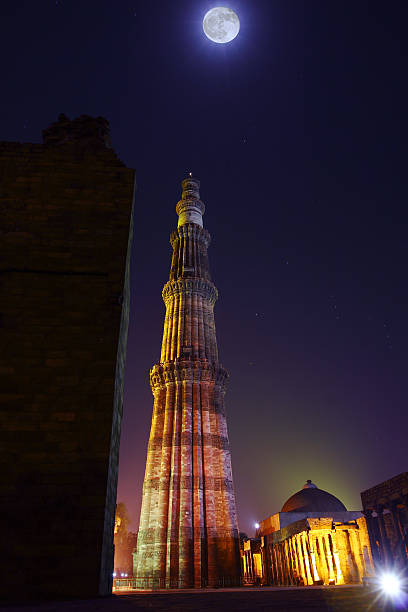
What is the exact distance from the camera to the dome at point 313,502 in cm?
3553

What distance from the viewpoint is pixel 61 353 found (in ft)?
20.0

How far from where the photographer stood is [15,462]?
5.31 meters

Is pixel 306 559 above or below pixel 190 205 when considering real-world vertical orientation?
below

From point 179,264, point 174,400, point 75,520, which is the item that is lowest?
point 75,520

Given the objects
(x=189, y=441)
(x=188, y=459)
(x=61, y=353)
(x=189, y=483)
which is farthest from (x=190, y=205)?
(x=61, y=353)

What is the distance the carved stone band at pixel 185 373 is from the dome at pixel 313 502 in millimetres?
17108

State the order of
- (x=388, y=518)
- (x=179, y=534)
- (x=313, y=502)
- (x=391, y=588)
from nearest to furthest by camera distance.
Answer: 1. (x=391, y=588)
2. (x=388, y=518)
3. (x=179, y=534)
4. (x=313, y=502)

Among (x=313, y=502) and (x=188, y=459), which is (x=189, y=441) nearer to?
(x=188, y=459)

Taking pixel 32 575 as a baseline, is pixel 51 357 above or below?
above

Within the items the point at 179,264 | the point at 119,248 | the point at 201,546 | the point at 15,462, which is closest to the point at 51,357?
the point at 15,462

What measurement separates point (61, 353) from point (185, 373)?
19683 mm

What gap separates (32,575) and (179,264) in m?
26.2

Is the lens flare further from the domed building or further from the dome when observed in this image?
the dome

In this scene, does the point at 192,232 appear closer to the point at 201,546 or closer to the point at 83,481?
the point at 201,546
